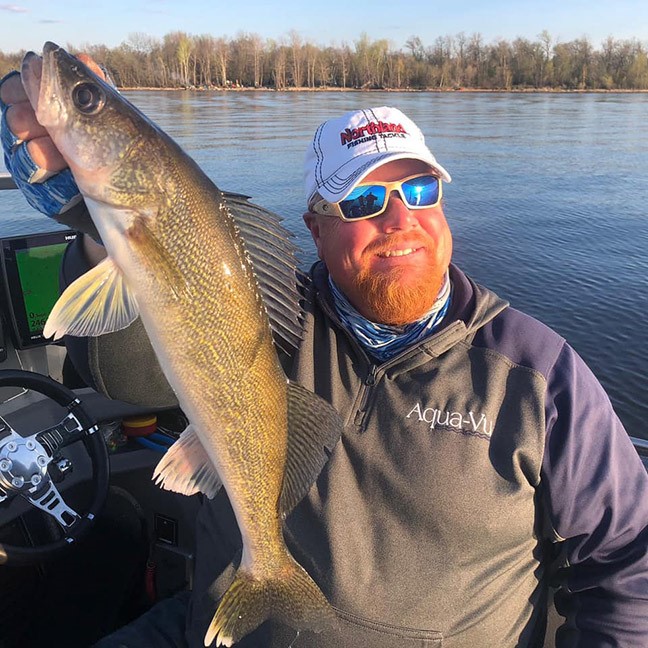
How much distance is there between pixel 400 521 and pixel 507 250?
35.3ft

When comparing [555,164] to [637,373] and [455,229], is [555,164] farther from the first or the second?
[637,373]

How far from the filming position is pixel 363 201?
7.27 feet

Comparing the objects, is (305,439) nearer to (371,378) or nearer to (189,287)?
(371,378)

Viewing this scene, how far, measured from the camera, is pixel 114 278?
152cm

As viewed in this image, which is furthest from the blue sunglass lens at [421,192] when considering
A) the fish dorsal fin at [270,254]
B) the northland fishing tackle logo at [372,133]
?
the fish dorsal fin at [270,254]

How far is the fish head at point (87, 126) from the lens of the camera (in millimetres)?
1500

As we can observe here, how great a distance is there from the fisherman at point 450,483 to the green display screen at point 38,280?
1.58m

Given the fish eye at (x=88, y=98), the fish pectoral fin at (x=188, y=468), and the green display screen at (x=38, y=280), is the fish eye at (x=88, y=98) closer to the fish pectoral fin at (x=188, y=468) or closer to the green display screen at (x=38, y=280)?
the fish pectoral fin at (x=188, y=468)

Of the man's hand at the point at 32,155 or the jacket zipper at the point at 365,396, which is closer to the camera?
the man's hand at the point at 32,155

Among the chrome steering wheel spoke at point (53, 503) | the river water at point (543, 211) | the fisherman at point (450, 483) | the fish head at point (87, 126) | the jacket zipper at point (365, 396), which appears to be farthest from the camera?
the river water at point (543, 211)

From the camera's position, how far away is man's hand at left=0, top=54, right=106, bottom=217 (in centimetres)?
162

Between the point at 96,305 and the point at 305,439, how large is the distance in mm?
724

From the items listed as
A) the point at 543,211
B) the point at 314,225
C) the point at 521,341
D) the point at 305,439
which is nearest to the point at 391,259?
the point at 314,225

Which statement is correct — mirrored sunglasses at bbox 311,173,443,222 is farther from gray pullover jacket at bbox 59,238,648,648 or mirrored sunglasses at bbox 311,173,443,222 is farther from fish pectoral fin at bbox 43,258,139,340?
fish pectoral fin at bbox 43,258,139,340
